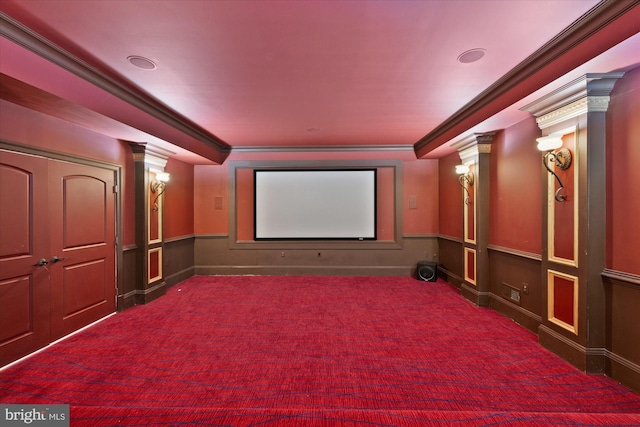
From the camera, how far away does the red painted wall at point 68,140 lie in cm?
262

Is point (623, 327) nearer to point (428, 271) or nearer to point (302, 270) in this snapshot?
point (428, 271)

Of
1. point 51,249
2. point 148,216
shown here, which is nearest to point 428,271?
point 148,216

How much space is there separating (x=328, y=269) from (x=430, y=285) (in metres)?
1.97

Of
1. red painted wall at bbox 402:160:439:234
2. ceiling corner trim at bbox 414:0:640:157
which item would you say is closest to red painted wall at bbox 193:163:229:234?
red painted wall at bbox 402:160:439:234

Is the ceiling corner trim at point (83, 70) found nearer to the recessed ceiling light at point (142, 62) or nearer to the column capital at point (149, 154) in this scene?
the recessed ceiling light at point (142, 62)

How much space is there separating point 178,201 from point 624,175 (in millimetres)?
5967

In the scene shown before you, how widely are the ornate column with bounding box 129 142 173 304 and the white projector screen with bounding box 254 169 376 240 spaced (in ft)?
6.44

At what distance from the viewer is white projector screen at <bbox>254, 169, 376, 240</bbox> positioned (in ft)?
20.1

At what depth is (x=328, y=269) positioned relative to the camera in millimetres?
6074

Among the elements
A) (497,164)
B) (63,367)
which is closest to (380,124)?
(497,164)

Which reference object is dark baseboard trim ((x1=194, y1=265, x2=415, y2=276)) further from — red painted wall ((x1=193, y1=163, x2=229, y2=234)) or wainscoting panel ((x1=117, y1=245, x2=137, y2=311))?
wainscoting panel ((x1=117, y1=245, x2=137, y2=311))

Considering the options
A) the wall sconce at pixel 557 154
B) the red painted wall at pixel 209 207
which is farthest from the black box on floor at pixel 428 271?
the red painted wall at pixel 209 207

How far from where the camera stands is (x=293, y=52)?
2238 millimetres

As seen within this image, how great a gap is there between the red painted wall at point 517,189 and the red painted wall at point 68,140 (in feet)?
16.5
